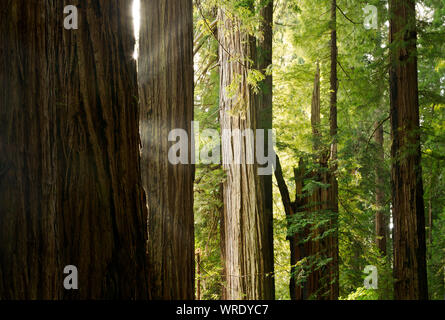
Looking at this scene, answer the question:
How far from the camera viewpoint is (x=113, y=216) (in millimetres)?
2344

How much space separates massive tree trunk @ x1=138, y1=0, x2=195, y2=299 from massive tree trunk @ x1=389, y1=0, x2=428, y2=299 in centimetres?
374

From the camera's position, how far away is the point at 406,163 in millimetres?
6590

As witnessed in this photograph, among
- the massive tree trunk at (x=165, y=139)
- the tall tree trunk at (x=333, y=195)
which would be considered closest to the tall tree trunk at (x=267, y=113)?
the tall tree trunk at (x=333, y=195)

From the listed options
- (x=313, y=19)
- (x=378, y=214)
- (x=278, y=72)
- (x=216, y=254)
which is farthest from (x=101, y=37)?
(x=378, y=214)

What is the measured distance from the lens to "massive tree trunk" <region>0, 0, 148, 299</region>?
1.97 metres

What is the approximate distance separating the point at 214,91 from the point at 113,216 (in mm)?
7794

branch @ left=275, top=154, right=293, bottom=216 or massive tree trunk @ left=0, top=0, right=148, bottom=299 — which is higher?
massive tree trunk @ left=0, top=0, right=148, bottom=299

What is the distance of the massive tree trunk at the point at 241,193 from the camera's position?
754 cm

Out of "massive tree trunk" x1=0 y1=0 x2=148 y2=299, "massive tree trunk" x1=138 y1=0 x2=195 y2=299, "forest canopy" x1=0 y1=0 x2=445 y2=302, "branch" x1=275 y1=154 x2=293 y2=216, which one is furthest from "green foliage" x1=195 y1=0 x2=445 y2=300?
"massive tree trunk" x1=0 y1=0 x2=148 y2=299

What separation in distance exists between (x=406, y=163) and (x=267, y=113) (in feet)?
9.12

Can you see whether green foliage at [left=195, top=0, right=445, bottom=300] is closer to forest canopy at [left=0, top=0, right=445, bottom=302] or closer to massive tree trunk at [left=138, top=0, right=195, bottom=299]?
forest canopy at [left=0, top=0, right=445, bottom=302]

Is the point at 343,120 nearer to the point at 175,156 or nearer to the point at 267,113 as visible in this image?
the point at 267,113

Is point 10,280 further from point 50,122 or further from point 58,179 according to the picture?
point 50,122
